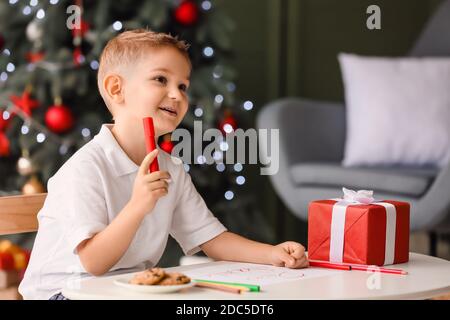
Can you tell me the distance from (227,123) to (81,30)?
62 centimetres

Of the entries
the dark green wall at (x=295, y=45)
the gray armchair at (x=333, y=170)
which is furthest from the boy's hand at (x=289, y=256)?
the dark green wall at (x=295, y=45)

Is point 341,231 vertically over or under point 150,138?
under

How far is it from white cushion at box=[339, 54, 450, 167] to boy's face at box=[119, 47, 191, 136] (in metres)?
1.64

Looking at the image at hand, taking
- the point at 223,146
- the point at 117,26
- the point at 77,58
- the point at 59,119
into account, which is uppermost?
the point at 117,26

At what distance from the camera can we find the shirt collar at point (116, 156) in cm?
140

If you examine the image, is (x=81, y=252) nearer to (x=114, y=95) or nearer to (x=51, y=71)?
(x=114, y=95)

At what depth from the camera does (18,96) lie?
118 inches

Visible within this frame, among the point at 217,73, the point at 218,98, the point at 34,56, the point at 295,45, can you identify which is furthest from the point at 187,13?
the point at 295,45

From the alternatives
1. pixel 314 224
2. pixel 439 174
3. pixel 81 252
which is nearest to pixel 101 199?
pixel 81 252

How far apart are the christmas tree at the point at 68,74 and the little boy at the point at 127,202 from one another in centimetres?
150

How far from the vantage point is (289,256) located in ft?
4.47

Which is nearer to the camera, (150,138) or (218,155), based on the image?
(150,138)

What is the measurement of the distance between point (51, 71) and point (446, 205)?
1.40 metres

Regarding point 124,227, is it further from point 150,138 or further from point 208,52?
point 208,52
